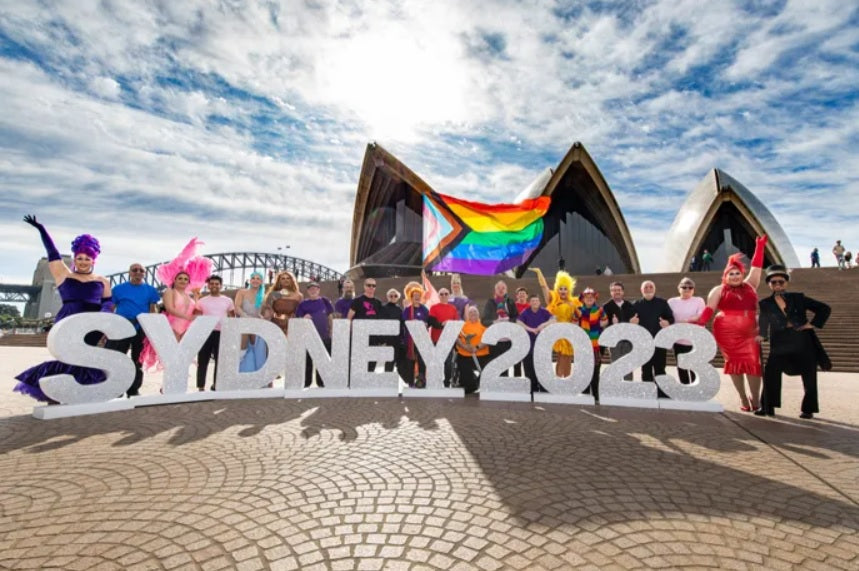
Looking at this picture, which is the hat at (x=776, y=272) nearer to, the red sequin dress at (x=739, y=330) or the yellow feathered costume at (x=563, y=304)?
the red sequin dress at (x=739, y=330)

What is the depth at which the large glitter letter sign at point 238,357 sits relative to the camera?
5191 millimetres

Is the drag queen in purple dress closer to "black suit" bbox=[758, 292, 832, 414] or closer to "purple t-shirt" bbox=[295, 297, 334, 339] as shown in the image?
"purple t-shirt" bbox=[295, 297, 334, 339]

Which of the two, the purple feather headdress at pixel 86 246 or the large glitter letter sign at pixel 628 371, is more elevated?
the purple feather headdress at pixel 86 246

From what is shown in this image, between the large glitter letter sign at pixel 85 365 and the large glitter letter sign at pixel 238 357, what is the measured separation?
934 mm

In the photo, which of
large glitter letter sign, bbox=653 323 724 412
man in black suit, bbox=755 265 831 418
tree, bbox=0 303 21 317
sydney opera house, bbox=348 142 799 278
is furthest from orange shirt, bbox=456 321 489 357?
tree, bbox=0 303 21 317

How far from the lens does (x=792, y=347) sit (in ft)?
14.3

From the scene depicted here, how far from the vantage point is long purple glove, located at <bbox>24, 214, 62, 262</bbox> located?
14.6 feet

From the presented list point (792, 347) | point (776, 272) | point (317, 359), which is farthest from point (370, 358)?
point (776, 272)

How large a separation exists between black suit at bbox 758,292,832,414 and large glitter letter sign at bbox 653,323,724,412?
49 centimetres

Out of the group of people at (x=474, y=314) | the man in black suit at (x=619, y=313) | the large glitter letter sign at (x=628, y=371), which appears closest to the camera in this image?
the group of people at (x=474, y=314)

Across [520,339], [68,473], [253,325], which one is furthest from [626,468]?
[253,325]

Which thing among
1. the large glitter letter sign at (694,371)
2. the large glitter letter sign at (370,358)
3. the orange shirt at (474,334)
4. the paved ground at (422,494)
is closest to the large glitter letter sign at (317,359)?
the large glitter letter sign at (370,358)

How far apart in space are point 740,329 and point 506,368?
259 cm

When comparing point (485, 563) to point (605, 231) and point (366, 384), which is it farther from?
point (605, 231)
